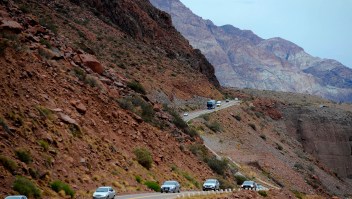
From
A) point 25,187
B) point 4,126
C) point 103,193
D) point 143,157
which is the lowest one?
point 143,157

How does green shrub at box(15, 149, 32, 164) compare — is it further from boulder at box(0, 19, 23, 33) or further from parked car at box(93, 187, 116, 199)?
boulder at box(0, 19, 23, 33)

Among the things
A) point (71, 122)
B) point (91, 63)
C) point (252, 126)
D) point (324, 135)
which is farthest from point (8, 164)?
point (324, 135)

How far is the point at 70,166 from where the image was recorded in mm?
28547

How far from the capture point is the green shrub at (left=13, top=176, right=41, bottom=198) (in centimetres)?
2244

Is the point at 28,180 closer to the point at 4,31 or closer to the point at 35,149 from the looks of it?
the point at 35,149

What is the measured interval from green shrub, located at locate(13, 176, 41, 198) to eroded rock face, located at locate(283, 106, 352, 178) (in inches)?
3656

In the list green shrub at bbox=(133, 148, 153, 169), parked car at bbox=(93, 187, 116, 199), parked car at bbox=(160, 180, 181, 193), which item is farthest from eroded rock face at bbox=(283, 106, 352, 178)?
parked car at bbox=(93, 187, 116, 199)

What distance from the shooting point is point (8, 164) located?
929 inches

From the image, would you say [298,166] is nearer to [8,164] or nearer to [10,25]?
[10,25]

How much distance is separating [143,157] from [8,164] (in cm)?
1453

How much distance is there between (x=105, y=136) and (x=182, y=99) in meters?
48.5

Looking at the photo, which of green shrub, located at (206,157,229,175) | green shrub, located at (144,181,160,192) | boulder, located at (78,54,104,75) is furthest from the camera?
green shrub, located at (206,157,229,175)

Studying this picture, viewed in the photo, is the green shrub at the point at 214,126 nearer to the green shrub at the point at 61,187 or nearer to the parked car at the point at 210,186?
the parked car at the point at 210,186

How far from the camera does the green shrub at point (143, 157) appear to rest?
36938 millimetres
